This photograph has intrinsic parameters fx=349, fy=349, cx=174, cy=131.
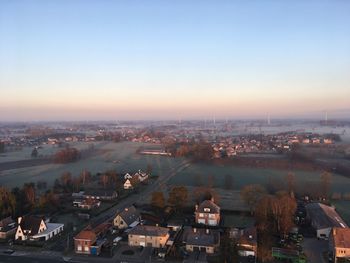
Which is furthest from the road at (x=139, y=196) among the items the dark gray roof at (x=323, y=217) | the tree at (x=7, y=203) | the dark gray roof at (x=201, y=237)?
the dark gray roof at (x=323, y=217)

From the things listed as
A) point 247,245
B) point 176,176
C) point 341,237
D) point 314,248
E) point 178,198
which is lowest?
point 314,248

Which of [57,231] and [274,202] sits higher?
[274,202]

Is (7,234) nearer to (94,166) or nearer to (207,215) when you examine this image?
(207,215)

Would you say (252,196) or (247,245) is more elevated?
(252,196)

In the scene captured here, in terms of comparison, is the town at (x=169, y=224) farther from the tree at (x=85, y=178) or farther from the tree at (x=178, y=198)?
the tree at (x=85, y=178)

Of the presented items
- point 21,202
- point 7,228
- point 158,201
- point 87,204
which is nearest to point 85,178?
point 87,204

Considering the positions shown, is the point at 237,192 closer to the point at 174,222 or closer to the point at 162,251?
the point at 174,222

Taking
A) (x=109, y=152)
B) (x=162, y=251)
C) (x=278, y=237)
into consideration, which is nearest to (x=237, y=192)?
(x=278, y=237)

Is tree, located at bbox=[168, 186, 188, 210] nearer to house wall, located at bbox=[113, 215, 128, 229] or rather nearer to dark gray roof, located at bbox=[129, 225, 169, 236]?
house wall, located at bbox=[113, 215, 128, 229]
